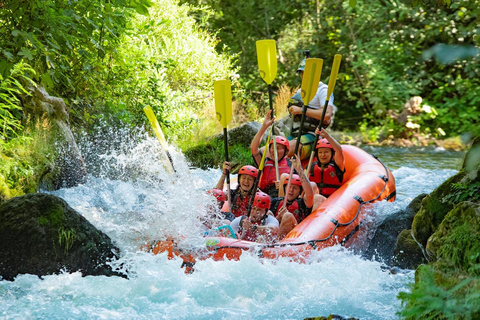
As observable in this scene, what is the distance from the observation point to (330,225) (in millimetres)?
3891

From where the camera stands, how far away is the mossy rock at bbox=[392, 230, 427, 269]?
11.8 feet

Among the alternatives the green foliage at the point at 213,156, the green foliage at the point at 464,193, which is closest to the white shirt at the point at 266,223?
the green foliage at the point at 464,193

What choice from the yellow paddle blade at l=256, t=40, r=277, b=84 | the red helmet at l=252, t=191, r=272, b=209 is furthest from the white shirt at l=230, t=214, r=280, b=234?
the yellow paddle blade at l=256, t=40, r=277, b=84

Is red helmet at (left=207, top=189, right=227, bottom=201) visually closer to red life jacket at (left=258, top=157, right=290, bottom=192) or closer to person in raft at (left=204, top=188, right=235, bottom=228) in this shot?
person in raft at (left=204, top=188, right=235, bottom=228)

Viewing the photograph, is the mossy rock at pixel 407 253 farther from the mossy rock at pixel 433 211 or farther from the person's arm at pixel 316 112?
the person's arm at pixel 316 112

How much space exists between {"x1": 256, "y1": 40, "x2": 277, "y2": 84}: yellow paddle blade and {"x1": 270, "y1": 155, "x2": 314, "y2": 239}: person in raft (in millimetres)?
842

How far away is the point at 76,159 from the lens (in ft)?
19.0

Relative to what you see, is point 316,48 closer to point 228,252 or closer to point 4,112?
point 4,112

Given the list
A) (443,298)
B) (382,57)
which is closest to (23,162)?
(443,298)

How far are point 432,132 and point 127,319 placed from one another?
9089 millimetres

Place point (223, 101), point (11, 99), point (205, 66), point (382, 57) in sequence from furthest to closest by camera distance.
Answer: point (382, 57) < point (205, 66) < point (11, 99) < point (223, 101)

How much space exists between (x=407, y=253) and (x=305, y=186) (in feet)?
2.87

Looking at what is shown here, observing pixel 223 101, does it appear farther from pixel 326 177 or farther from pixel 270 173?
pixel 326 177

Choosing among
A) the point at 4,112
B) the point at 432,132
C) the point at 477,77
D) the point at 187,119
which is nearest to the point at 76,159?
the point at 4,112
